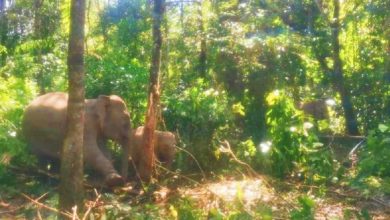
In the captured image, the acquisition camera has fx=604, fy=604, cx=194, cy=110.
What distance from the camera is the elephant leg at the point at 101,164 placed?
29.6ft

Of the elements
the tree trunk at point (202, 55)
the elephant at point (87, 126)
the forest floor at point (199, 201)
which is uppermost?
the tree trunk at point (202, 55)

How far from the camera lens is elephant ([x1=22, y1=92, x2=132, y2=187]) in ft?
32.2

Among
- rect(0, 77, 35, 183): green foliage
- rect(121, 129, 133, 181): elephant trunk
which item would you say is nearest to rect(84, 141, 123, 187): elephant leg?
rect(121, 129, 133, 181): elephant trunk

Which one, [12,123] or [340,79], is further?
[340,79]

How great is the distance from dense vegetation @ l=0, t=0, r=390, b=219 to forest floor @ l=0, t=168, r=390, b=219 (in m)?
0.06

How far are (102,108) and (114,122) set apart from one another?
325mm

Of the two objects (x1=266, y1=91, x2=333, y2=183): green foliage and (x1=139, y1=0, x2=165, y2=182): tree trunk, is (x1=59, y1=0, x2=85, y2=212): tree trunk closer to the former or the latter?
(x1=139, y1=0, x2=165, y2=182): tree trunk

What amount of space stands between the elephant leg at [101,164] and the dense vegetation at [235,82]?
34.7 inches

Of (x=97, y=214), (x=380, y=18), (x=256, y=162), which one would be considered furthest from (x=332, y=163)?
(x=380, y=18)

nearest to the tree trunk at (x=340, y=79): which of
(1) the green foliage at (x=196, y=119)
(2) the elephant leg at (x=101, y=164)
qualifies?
(1) the green foliage at (x=196, y=119)

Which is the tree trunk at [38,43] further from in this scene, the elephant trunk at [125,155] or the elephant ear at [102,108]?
the elephant trunk at [125,155]

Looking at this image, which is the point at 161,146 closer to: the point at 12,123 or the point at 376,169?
the point at 12,123

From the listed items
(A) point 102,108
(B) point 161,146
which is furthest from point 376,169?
(A) point 102,108

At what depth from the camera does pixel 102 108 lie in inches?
394
